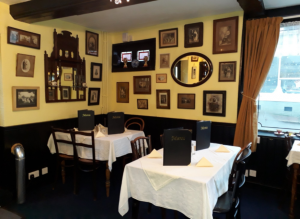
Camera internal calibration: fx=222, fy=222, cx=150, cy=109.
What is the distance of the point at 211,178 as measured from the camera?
1779 millimetres

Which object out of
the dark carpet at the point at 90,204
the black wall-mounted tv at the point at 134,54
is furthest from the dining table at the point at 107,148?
the black wall-mounted tv at the point at 134,54

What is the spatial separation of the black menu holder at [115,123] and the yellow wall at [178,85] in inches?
37.3

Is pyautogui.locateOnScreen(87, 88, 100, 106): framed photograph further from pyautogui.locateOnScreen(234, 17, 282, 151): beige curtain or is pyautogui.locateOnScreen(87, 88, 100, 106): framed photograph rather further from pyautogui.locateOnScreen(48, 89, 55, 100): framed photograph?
pyautogui.locateOnScreen(234, 17, 282, 151): beige curtain

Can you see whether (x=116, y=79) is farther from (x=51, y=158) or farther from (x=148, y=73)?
(x=51, y=158)

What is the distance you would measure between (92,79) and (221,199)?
3.18 metres

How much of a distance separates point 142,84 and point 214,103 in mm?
1432

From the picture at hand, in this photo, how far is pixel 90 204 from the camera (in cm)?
286

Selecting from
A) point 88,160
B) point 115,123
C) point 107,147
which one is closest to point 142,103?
point 115,123

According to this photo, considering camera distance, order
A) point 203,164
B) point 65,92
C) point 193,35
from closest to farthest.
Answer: point 203,164, point 193,35, point 65,92

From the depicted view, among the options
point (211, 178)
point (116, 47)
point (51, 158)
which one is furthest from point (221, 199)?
point (116, 47)

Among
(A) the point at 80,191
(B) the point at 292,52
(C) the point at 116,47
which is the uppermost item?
(C) the point at 116,47

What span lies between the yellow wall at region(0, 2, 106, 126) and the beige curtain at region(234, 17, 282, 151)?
2.74 meters

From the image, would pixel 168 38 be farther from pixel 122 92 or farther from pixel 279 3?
pixel 279 3

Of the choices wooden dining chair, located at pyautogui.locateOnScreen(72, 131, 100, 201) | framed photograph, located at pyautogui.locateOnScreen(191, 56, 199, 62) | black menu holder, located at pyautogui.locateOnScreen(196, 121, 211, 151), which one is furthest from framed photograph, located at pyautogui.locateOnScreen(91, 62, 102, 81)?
black menu holder, located at pyautogui.locateOnScreen(196, 121, 211, 151)
